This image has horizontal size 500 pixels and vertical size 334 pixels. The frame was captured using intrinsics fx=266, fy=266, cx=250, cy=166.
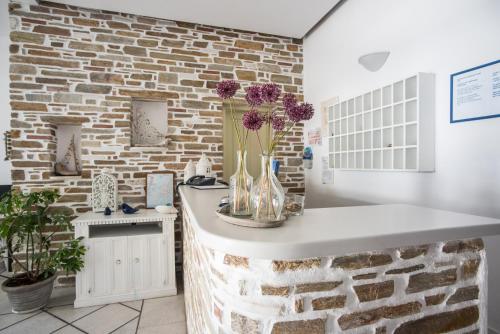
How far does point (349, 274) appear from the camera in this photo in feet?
2.56

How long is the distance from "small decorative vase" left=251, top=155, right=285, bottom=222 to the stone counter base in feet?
0.59

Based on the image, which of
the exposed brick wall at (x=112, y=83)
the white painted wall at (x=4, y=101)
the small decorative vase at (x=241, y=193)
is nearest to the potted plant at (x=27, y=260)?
the exposed brick wall at (x=112, y=83)

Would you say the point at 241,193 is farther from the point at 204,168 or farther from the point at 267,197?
the point at 204,168

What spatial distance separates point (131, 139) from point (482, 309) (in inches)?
129

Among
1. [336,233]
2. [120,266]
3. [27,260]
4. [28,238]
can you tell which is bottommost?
[120,266]

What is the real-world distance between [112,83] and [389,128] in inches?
116

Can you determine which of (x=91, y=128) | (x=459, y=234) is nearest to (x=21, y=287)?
(x=91, y=128)

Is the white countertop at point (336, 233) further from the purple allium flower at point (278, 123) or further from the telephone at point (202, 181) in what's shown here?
the telephone at point (202, 181)

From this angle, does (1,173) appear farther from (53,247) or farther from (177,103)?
(177,103)

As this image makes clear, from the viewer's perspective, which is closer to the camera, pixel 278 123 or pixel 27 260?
pixel 278 123

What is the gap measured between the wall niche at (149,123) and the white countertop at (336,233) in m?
2.49

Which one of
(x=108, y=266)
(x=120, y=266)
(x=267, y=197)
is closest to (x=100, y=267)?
(x=108, y=266)

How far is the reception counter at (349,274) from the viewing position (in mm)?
724

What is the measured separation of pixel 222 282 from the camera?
780 millimetres
